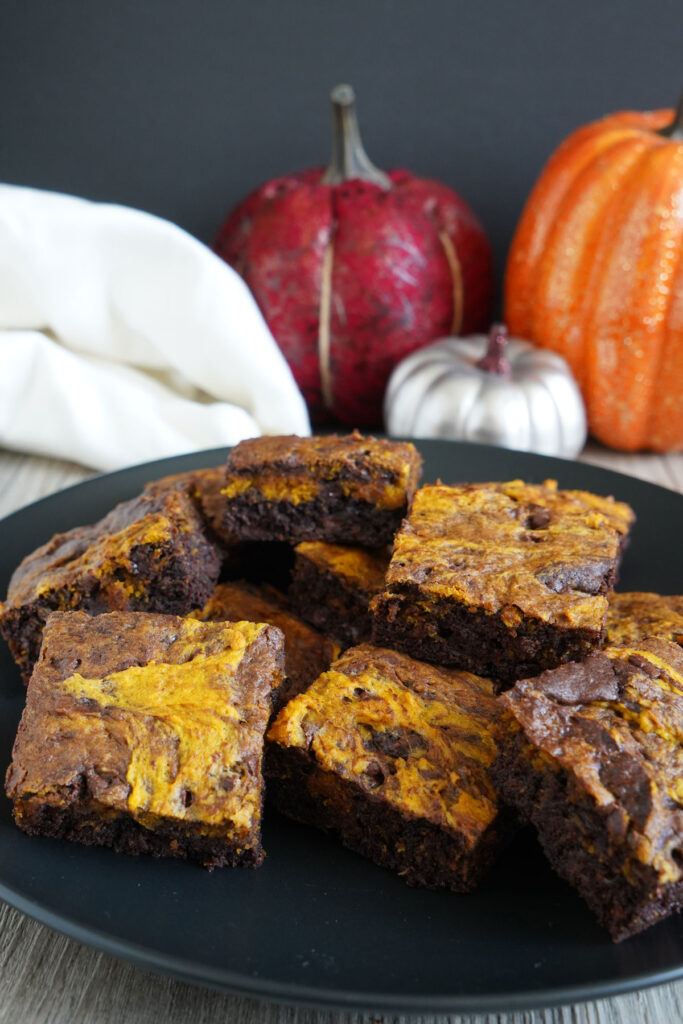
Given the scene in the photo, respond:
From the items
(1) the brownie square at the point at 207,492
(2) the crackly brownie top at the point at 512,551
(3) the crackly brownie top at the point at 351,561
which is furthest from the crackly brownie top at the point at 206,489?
(2) the crackly brownie top at the point at 512,551

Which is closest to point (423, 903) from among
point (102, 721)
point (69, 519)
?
point (102, 721)

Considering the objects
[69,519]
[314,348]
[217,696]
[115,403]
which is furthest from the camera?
[314,348]

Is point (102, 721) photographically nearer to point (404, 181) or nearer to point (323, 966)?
point (323, 966)

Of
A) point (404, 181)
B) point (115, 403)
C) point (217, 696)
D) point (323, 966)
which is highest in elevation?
point (404, 181)

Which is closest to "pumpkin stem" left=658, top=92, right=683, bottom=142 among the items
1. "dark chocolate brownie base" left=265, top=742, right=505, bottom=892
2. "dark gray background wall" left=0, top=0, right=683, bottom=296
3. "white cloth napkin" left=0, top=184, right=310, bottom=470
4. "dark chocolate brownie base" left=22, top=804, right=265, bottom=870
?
"dark gray background wall" left=0, top=0, right=683, bottom=296

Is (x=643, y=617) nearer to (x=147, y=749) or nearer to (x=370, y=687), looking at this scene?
(x=370, y=687)

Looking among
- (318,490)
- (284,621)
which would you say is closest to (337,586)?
(284,621)
